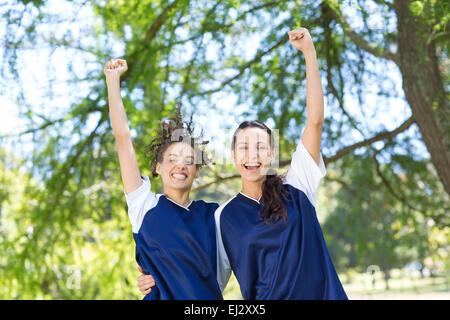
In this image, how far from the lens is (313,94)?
1915 mm

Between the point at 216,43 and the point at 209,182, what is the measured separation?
4.01ft

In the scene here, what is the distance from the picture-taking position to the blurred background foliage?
136 inches

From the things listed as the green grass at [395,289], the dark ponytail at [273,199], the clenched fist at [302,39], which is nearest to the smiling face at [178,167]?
the dark ponytail at [273,199]

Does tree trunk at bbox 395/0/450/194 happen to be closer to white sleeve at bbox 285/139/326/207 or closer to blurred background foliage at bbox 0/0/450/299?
blurred background foliage at bbox 0/0/450/299

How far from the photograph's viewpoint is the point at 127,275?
367 centimetres

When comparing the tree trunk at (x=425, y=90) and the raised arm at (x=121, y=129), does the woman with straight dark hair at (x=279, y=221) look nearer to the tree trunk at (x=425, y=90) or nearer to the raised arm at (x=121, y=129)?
the raised arm at (x=121, y=129)

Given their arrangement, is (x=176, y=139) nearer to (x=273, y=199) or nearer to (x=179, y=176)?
(x=179, y=176)

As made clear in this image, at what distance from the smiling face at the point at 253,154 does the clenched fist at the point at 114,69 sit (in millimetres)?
593

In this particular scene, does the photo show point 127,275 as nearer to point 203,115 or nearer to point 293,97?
point 203,115

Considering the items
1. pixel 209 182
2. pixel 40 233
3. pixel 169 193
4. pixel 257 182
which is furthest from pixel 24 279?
pixel 257 182

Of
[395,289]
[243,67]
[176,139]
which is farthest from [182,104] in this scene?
[395,289]

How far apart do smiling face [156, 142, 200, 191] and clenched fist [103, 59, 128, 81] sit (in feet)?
1.30

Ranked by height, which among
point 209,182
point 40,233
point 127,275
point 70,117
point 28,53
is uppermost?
point 28,53

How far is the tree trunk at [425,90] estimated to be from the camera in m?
3.42
